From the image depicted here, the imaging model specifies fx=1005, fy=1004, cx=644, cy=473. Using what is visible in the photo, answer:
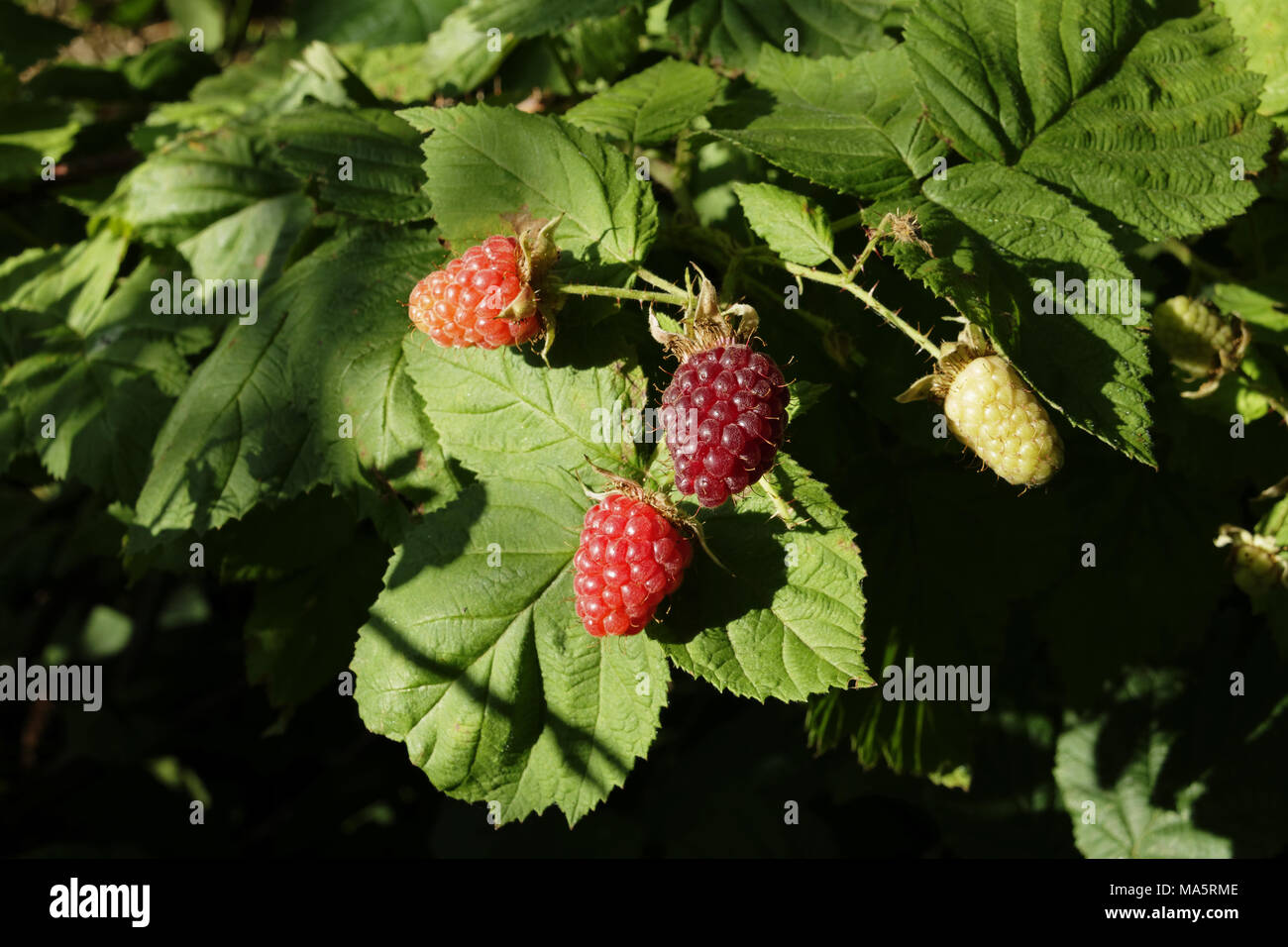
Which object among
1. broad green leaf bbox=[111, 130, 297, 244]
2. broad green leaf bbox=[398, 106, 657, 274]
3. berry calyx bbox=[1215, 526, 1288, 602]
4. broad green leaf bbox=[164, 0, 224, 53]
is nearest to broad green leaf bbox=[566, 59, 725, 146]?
broad green leaf bbox=[398, 106, 657, 274]

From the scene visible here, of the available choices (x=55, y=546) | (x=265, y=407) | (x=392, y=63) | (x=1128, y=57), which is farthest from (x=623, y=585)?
(x=55, y=546)

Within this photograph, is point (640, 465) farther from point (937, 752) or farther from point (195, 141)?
point (195, 141)

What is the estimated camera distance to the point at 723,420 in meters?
1.21

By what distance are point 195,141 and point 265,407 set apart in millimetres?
1023

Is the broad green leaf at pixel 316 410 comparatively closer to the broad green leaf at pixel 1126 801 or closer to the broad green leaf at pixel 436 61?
the broad green leaf at pixel 436 61

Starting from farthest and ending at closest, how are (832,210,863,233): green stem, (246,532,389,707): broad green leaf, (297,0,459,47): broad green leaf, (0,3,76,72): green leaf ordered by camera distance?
(0,3,76,72): green leaf, (297,0,459,47): broad green leaf, (246,532,389,707): broad green leaf, (832,210,863,233): green stem

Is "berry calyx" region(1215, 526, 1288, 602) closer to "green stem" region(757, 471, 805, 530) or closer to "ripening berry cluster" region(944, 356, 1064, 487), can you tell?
"ripening berry cluster" region(944, 356, 1064, 487)

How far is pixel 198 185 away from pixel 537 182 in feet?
4.38

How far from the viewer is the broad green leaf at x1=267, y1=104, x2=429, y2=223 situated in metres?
1.90

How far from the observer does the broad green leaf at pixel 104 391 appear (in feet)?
7.31

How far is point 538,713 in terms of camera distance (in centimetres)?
153

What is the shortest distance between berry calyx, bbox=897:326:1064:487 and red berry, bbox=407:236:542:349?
0.60 metres

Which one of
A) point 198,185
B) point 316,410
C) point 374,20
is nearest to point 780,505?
point 316,410

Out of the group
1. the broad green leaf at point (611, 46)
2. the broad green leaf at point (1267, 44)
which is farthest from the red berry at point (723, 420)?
the broad green leaf at point (611, 46)
